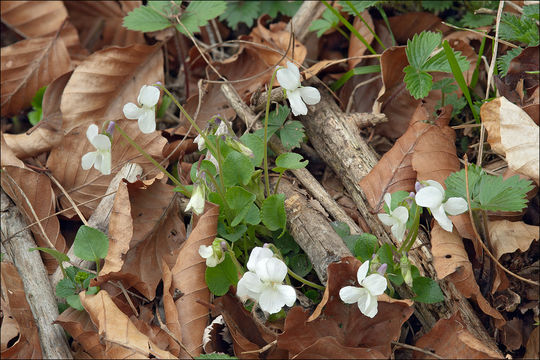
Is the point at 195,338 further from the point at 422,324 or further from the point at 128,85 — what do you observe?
the point at 128,85

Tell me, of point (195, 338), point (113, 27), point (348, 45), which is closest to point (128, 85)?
point (113, 27)

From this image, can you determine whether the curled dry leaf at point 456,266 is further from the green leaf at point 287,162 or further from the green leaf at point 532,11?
the green leaf at point 532,11

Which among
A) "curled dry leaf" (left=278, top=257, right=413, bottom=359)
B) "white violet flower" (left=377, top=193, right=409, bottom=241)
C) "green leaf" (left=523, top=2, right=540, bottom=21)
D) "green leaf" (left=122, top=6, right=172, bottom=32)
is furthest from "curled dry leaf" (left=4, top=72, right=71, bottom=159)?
"green leaf" (left=523, top=2, right=540, bottom=21)

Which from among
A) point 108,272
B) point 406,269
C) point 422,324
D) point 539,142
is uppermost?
point 539,142

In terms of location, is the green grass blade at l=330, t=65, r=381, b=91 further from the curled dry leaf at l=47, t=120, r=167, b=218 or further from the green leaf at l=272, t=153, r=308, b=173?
the curled dry leaf at l=47, t=120, r=167, b=218

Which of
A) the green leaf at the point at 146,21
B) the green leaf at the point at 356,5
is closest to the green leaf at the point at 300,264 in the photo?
the green leaf at the point at 356,5

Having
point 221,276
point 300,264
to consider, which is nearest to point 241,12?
point 300,264

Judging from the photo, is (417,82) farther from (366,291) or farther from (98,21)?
(98,21)
